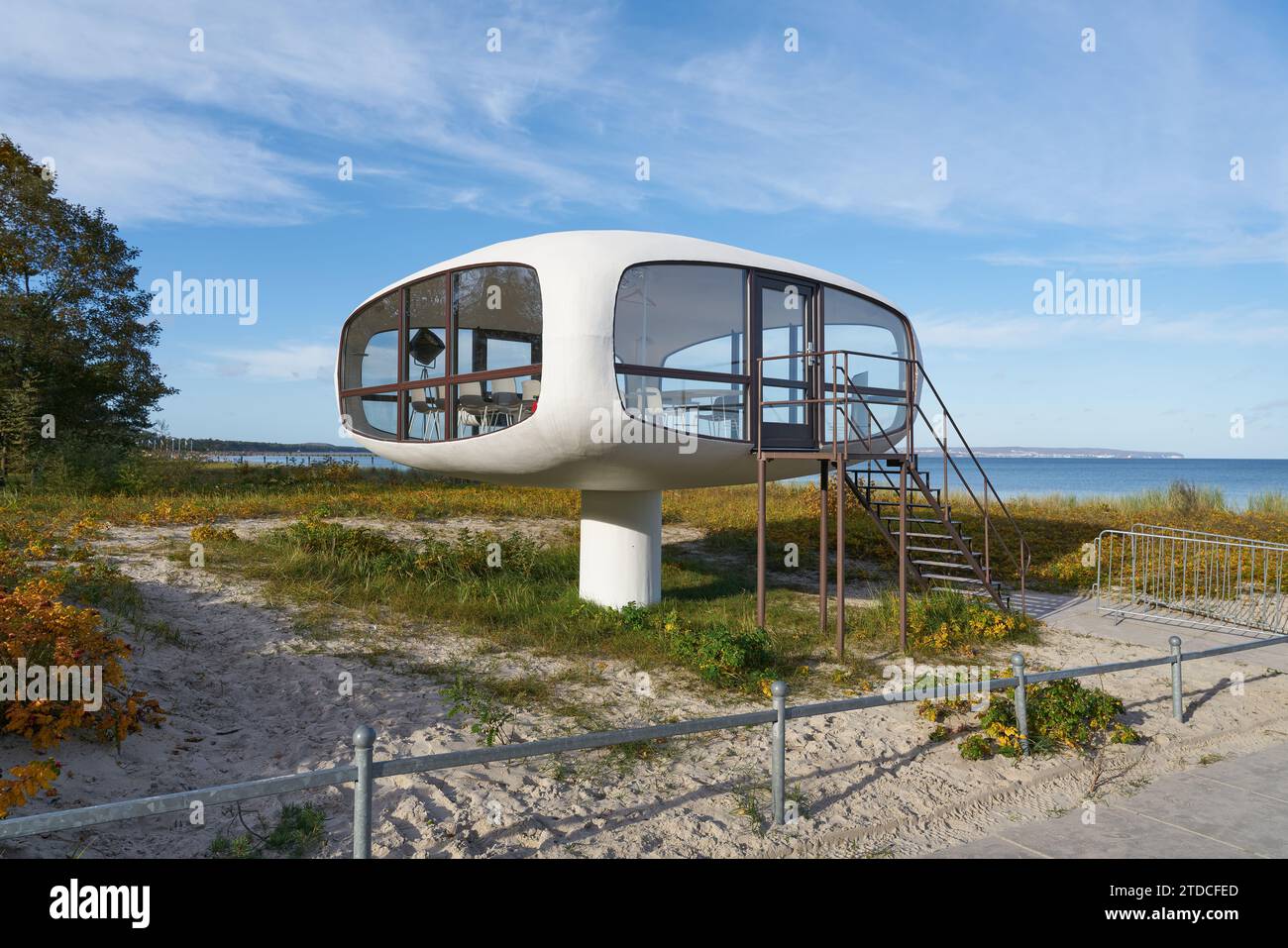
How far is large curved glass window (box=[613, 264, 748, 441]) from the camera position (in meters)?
9.01

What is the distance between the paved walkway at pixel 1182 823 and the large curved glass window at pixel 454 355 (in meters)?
6.35

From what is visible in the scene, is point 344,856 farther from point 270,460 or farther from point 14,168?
point 270,460

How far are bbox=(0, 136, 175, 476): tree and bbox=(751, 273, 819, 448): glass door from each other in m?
17.2

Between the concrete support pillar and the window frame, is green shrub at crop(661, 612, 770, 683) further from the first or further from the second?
the window frame

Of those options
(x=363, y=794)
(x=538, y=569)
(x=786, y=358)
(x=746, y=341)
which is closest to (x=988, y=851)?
(x=363, y=794)

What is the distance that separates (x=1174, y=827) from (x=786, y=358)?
618cm

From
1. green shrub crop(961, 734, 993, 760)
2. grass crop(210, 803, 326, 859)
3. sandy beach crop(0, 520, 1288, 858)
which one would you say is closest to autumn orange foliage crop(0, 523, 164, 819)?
sandy beach crop(0, 520, 1288, 858)

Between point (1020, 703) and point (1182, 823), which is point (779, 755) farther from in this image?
point (1182, 823)

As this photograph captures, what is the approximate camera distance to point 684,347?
10828 mm

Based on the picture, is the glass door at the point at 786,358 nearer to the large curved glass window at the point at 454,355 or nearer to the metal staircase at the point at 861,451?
the metal staircase at the point at 861,451

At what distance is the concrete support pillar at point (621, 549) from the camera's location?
11.1m

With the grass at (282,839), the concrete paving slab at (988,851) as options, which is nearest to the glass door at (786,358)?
the concrete paving slab at (988,851)

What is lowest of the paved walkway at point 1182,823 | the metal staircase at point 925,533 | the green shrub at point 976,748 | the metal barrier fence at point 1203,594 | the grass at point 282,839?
the paved walkway at point 1182,823
